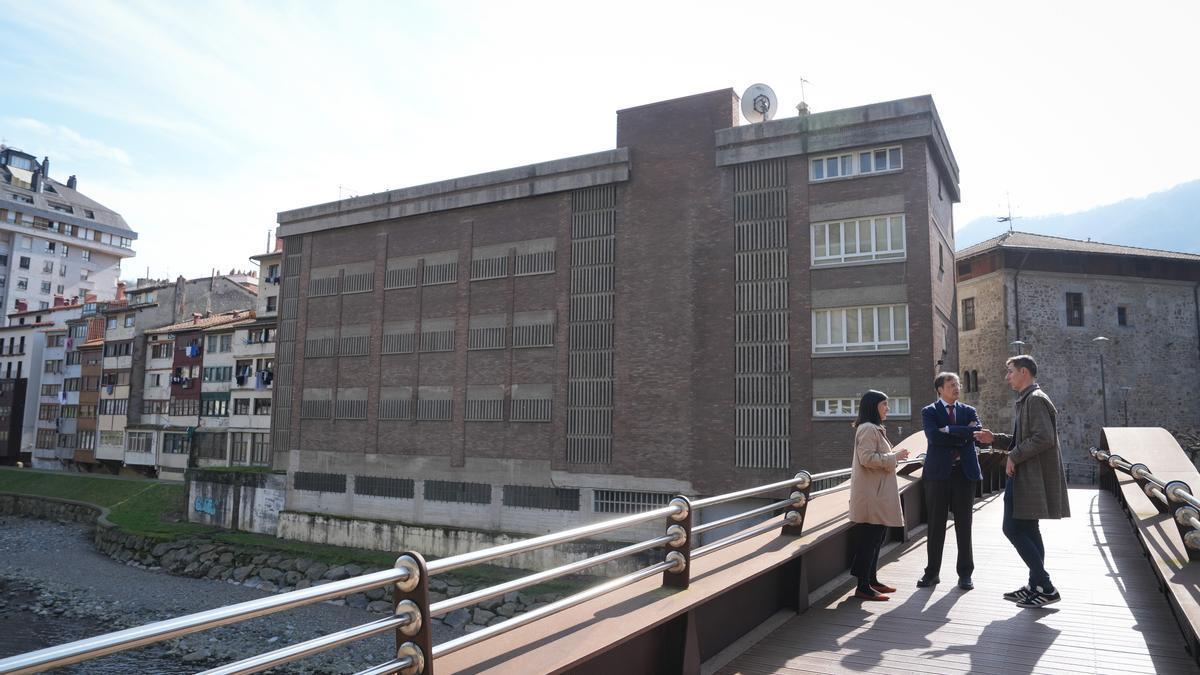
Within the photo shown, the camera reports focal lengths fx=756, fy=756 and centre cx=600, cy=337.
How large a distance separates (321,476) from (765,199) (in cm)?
2890

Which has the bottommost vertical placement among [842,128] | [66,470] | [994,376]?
[66,470]

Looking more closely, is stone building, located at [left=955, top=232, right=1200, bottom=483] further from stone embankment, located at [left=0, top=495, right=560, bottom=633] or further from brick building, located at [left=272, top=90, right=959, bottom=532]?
stone embankment, located at [left=0, top=495, right=560, bottom=633]

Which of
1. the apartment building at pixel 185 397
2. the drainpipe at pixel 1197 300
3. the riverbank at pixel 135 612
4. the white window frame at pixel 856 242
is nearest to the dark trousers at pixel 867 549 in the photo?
the riverbank at pixel 135 612

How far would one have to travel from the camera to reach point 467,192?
129 feet

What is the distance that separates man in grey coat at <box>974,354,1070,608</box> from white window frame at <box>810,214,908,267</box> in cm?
2300

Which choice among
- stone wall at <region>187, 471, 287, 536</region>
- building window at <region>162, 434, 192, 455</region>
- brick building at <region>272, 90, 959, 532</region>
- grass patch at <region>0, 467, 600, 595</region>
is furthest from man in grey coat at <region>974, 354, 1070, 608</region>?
building window at <region>162, 434, 192, 455</region>

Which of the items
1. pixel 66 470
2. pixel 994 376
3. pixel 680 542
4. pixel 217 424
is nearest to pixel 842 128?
pixel 994 376

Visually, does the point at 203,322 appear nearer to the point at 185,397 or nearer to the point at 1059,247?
the point at 185,397

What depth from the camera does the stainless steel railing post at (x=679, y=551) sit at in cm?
546

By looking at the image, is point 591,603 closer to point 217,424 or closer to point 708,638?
point 708,638

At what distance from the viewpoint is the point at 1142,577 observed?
824 cm

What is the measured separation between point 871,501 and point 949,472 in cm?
124

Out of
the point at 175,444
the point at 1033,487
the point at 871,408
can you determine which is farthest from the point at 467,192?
the point at 1033,487

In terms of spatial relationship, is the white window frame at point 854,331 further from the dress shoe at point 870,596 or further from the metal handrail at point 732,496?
the dress shoe at point 870,596
